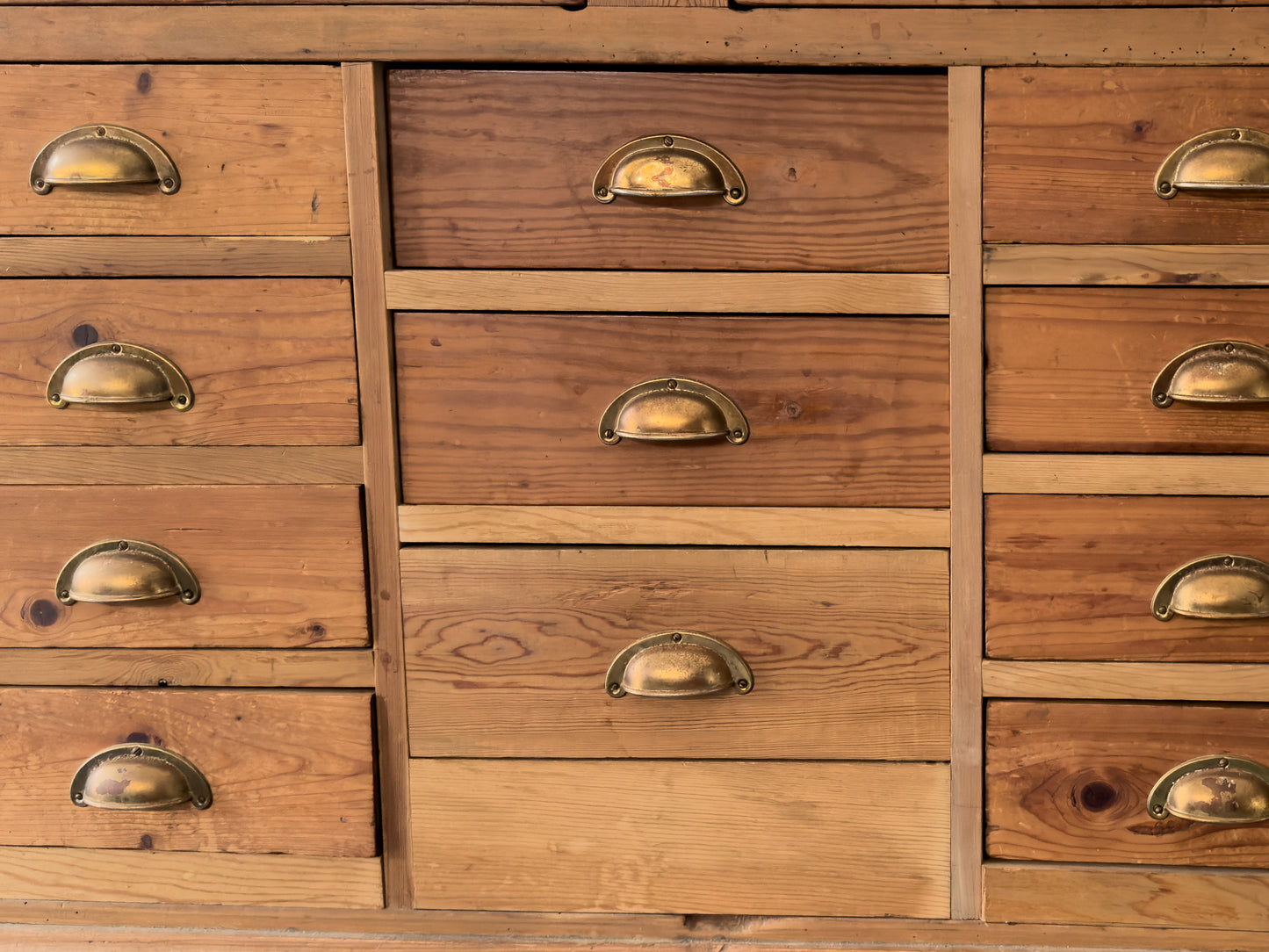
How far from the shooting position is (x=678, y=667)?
87cm

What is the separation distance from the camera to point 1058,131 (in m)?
0.82

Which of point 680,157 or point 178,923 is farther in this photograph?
point 178,923

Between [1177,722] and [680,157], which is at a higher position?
[680,157]

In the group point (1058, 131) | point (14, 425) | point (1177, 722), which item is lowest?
point (1177, 722)

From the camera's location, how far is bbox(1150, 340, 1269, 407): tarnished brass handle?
32.0 inches

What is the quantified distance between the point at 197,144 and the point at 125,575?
1.22 ft

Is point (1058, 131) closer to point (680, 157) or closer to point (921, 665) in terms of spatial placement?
point (680, 157)

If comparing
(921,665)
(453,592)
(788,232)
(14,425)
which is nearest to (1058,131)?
(788,232)

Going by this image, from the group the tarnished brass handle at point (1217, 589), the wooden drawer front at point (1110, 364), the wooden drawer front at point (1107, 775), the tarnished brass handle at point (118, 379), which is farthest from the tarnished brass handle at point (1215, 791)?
the tarnished brass handle at point (118, 379)

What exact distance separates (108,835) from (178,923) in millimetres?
105

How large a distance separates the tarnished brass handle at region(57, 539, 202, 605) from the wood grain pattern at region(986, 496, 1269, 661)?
2.32 ft

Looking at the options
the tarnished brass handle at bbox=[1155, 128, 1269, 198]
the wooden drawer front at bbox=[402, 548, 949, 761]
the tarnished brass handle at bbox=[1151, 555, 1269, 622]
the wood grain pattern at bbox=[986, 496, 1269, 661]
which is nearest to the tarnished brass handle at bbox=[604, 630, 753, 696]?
the wooden drawer front at bbox=[402, 548, 949, 761]

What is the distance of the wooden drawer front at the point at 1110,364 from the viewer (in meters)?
0.83

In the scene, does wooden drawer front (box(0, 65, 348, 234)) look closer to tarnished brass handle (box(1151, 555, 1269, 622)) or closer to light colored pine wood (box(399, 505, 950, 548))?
light colored pine wood (box(399, 505, 950, 548))
